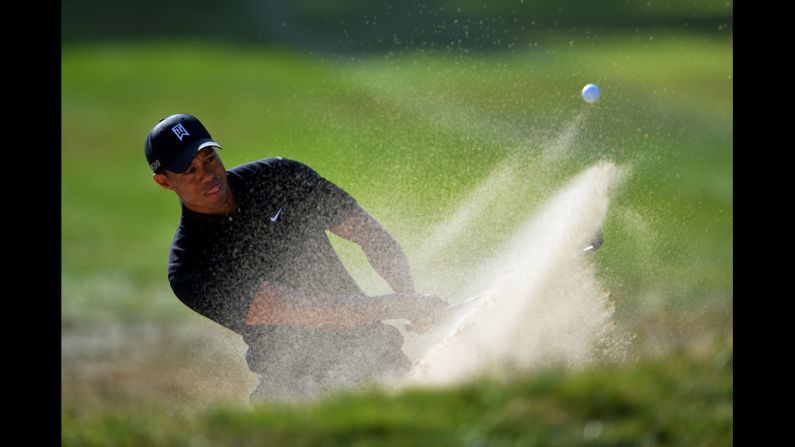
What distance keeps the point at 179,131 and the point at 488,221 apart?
0.84 meters

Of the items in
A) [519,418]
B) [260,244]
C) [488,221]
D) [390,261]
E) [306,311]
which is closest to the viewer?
[306,311]

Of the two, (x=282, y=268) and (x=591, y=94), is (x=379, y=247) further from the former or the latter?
(x=591, y=94)

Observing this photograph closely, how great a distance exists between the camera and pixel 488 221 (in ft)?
9.49

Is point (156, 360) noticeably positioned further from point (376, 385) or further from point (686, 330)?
point (376, 385)

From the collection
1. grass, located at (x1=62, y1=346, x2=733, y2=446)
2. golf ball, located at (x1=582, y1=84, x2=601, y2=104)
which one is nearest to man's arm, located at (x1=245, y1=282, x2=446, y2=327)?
golf ball, located at (x1=582, y1=84, x2=601, y2=104)

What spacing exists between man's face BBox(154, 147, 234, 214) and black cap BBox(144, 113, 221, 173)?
13mm

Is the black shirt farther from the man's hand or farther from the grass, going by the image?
the grass

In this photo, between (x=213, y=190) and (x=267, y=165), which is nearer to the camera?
(x=213, y=190)

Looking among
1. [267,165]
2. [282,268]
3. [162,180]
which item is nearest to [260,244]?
[282,268]

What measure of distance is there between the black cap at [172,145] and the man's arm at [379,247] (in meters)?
0.48

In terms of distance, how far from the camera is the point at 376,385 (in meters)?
2.93

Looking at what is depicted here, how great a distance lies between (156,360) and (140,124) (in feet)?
15.5

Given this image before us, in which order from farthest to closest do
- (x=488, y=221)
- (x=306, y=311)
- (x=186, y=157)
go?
(x=488, y=221) → (x=306, y=311) → (x=186, y=157)
